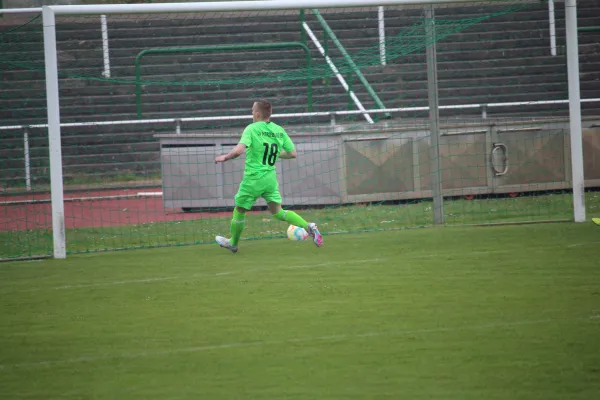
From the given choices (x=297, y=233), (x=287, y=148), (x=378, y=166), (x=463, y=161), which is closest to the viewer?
(x=287, y=148)

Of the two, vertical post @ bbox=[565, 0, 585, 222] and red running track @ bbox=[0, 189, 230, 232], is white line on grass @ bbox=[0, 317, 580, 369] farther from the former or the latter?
red running track @ bbox=[0, 189, 230, 232]

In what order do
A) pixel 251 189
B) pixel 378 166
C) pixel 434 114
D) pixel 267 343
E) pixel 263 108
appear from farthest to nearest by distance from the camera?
pixel 378 166 < pixel 434 114 < pixel 263 108 < pixel 251 189 < pixel 267 343

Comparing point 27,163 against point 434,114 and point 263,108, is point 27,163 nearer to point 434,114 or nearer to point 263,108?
point 263,108

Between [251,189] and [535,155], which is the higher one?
[535,155]

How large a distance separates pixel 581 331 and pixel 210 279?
11.3 ft

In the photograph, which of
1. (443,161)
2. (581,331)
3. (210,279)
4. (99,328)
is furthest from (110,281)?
(443,161)

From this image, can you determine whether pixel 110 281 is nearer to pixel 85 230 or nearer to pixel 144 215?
pixel 85 230

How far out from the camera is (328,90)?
1697 cm

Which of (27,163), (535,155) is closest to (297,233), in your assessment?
(535,155)

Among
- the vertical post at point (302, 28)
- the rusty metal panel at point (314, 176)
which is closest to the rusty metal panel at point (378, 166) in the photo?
the rusty metal panel at point (314, 176)

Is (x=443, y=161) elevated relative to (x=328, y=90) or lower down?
lower down

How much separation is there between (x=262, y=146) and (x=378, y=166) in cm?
469

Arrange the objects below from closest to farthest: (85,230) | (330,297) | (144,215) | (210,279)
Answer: (330,297), (210,279), (85,230), (144,215)

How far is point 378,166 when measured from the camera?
13.6 m
